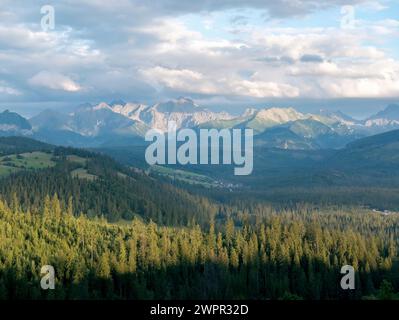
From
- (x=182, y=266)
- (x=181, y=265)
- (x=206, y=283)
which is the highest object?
(x=181, y=265)

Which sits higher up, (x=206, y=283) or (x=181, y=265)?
(x=181, y=265)

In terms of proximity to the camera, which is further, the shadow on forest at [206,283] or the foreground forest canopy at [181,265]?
the foreground forest canopy at [181,265]

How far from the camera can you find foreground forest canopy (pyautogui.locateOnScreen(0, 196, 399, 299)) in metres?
153

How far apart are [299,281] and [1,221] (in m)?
100

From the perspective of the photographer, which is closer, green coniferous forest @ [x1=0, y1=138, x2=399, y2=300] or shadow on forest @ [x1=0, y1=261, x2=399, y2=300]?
shadow on forest @ [x1=0, y1=261, x2=399, y2=300]

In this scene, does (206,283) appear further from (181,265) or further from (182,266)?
(181,265)

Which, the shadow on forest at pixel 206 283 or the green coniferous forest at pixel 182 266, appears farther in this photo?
the green coniferous forest at pixel 182 266

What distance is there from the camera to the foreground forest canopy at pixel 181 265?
15275 centimetres

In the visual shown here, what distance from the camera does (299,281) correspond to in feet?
538

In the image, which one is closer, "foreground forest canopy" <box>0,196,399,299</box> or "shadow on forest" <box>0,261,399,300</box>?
"shadow on forest" <box>0,261,399,300</box>

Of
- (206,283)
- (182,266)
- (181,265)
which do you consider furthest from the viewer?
(181,265)

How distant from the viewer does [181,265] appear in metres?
174

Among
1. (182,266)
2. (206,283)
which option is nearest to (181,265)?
(182,266)
